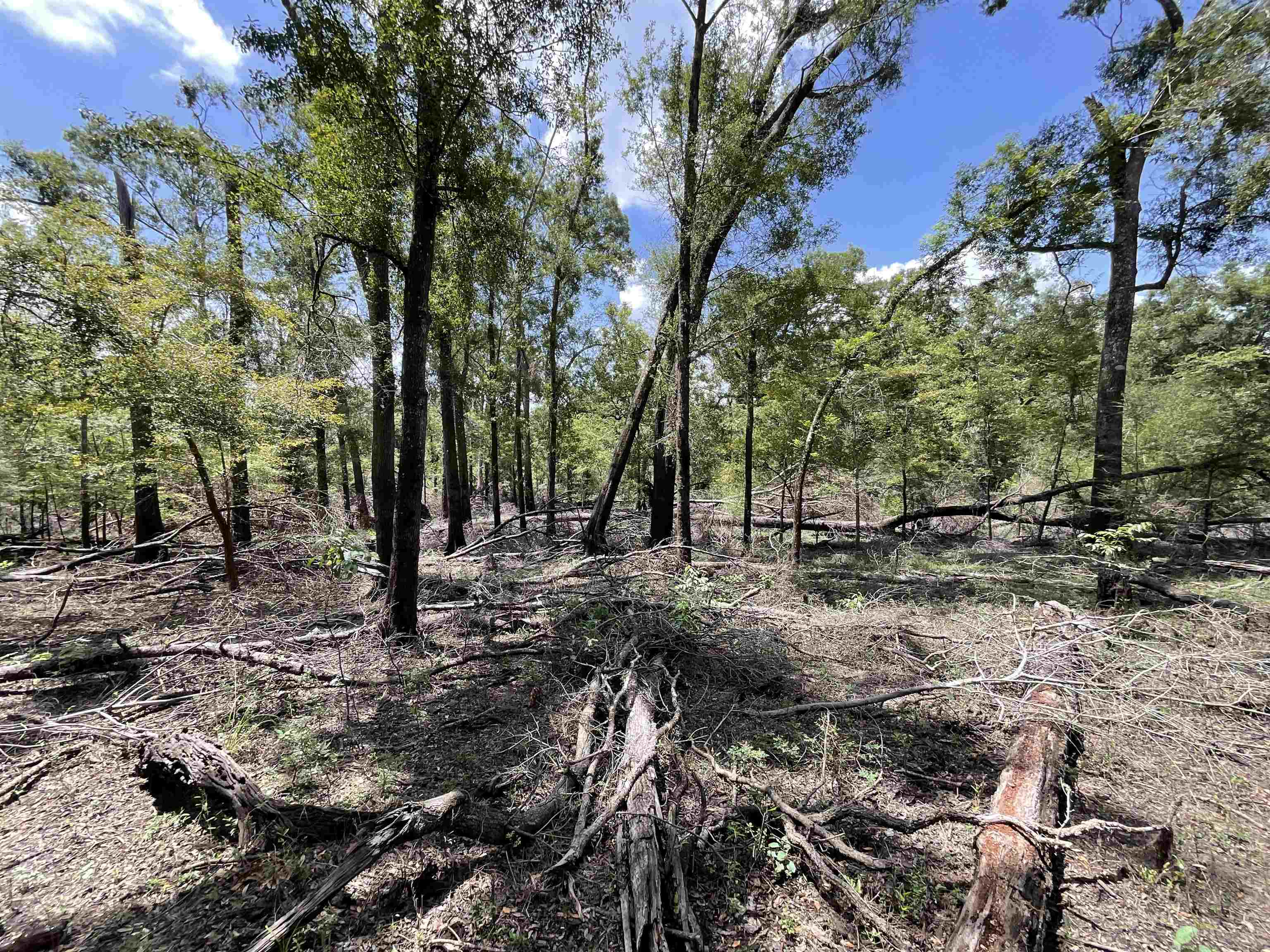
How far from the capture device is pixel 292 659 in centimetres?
448

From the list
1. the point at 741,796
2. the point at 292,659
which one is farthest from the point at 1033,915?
the point at 292,659

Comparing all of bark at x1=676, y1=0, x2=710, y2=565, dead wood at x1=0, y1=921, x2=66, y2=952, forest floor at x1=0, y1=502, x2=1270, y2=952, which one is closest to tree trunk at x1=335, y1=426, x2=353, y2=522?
forest floor at x1=0, y1=502, x2=1270, y2=952

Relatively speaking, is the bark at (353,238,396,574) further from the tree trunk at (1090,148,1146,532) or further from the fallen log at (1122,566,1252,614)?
the tree trunk at (1090,148,1146,532)

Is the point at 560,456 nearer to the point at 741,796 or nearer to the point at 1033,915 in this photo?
the point at 741,796

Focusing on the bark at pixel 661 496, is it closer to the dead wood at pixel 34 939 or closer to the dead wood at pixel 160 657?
the dead wood at pixel 160 657

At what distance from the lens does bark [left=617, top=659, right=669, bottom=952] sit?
197 cm

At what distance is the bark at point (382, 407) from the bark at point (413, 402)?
2299 mm

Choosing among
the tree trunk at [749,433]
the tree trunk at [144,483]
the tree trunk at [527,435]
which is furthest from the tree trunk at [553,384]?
the tree trunk at [144,483]

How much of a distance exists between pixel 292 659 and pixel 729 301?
1052 cm

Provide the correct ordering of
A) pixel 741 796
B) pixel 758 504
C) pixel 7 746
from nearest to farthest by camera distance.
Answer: pixel 741 796 → pixel 7 746 → pixel 758 504

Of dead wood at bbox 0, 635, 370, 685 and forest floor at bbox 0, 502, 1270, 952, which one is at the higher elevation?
dead wood at bbox 0, 635, 370, 685

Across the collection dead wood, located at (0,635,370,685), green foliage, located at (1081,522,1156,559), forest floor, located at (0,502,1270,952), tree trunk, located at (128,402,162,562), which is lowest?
forest floor, located at (0,502,1270,952)

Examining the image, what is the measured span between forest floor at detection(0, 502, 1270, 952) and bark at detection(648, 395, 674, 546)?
332 centimetres

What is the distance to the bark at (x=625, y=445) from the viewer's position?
959cm
